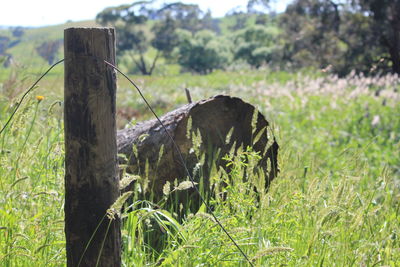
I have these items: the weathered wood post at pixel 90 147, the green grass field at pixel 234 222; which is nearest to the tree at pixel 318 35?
the green grass field at pixel 234 222

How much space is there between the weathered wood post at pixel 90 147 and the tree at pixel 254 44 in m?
42.6

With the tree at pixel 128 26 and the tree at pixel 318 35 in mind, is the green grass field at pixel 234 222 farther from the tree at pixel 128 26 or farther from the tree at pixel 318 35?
the tree at pixel 128 26

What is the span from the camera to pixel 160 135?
11.7 ft

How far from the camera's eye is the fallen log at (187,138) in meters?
3.55

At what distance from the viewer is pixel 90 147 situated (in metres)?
2.12

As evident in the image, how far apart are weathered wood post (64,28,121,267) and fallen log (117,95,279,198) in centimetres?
128

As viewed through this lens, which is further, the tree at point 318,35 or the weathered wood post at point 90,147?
the tree at point 318,35

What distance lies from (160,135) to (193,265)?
4.58ft

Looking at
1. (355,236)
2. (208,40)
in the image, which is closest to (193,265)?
(355,236)

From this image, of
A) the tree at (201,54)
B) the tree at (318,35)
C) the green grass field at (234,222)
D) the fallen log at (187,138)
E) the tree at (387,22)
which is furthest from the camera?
the tree at (201,54)

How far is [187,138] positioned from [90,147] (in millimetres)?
1590

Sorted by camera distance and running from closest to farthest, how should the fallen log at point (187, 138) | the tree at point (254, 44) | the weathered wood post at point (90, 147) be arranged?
the weathered wood post at point (90, 147) < the fallen log at point (187, 138) < the tree at point (254, 44)

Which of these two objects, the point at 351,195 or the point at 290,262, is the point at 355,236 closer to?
the point at 351,195

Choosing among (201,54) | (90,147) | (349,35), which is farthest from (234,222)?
(201,54)
